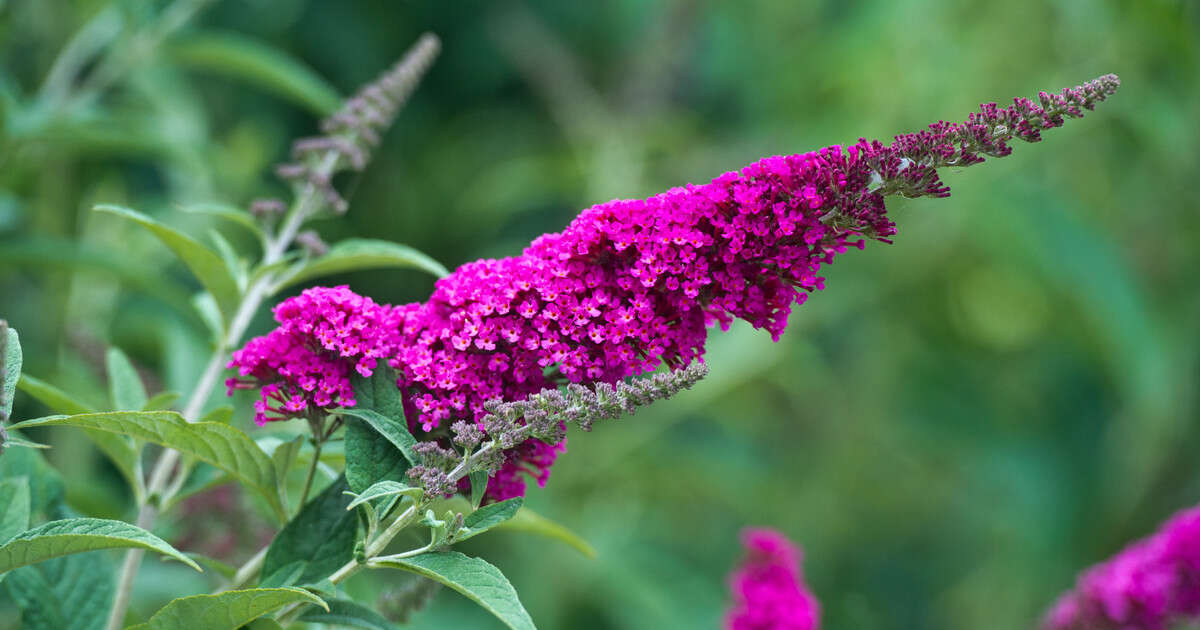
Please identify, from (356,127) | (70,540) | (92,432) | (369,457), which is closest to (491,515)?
(369,457)

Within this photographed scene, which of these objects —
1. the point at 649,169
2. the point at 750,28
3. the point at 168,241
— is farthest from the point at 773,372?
the point at 168,241

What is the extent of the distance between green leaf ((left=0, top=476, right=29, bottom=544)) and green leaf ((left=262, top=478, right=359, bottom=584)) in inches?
9.2

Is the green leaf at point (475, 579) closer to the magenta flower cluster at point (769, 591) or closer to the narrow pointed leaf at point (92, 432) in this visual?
the narrow pointed leaf at point (92, 432)

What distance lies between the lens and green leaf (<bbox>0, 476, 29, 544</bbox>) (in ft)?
3.38

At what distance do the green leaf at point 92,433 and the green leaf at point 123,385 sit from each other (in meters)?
0.04

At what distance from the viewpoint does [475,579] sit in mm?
943

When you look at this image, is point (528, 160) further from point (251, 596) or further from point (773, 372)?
point (251, 596)

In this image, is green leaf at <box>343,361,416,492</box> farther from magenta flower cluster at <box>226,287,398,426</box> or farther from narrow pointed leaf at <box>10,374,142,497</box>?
narrow pointed leaf at <box>10,374,142,497</box>

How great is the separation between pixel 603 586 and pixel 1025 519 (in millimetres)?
1386

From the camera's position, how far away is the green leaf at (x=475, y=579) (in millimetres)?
893

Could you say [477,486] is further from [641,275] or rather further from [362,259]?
[362,259]

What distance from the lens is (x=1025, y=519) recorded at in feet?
11.1

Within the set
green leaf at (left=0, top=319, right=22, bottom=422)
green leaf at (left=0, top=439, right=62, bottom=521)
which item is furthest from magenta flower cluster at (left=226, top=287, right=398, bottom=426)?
green leaf at (left=0, top=439, right=62, bottom=521)

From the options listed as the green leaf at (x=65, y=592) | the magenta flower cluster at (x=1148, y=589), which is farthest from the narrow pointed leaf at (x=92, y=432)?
the magenta flower cluster at (x=1148, y=589)
